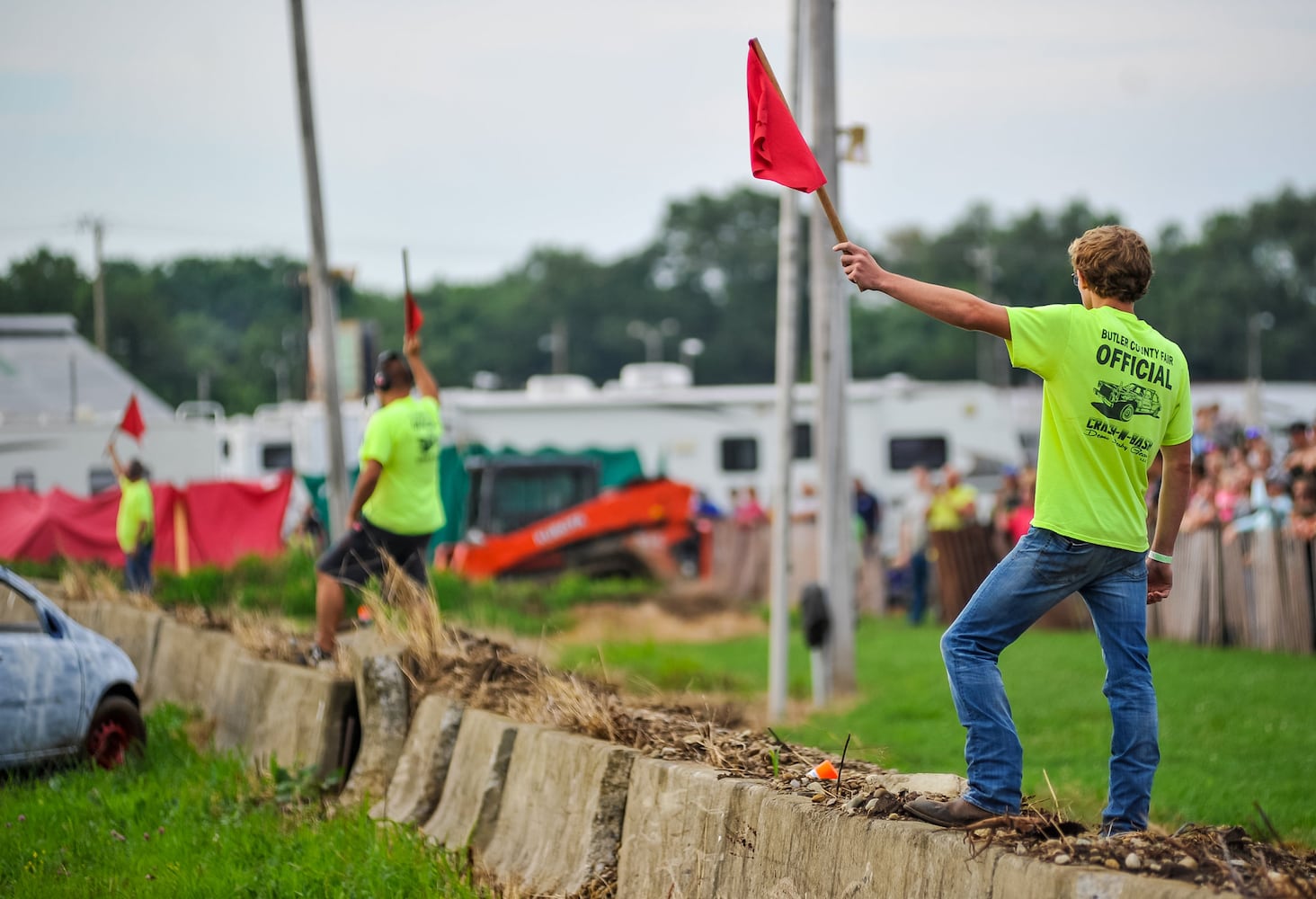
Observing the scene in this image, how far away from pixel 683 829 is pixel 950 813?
1.14m

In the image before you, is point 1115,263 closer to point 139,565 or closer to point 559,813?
point 559,813

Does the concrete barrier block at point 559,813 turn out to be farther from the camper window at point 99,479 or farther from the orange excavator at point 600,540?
the camper window at point 99,479

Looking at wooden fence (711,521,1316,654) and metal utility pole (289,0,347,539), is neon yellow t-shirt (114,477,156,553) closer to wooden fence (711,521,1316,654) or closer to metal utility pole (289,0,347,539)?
metal utility pole (289,0,347,539)

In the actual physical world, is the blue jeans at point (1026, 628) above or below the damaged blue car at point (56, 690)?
above

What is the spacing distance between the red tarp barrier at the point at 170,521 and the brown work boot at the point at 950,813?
19185 millimetres

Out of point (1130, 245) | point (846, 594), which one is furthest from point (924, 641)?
point (1130, 245)

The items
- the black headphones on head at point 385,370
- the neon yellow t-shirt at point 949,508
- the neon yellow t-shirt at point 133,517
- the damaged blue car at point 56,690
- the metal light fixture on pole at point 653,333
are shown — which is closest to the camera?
the damaged blue car at point 56,690

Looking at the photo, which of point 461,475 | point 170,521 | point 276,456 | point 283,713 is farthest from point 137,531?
point 276,456

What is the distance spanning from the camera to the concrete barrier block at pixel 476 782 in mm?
6320

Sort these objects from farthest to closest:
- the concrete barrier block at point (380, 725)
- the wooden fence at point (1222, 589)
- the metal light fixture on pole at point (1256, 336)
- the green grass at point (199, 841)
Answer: the metal light fixture on pole at point (1256, 336), the wooden fence at point (1222, 589), the concrete barrier block at point (380, 725), the green grass at point (199, 841)

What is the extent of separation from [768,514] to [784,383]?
12.6 meters

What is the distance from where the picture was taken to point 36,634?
8.65 meters

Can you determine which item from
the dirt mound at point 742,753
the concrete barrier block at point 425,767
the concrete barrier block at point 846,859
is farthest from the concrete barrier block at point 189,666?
the concrete barrier block at point 846,859

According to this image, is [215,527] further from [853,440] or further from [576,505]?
[853,440]
